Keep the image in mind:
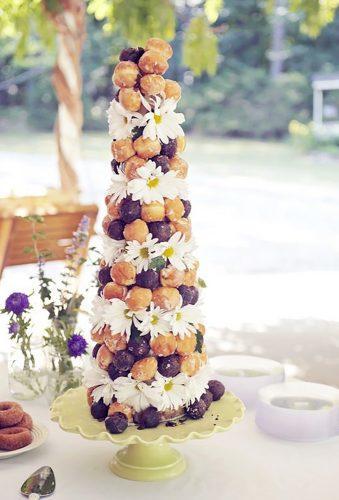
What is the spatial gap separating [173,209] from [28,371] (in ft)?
2.02

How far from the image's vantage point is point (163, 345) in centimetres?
139

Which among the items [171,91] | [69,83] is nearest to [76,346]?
[171,91]

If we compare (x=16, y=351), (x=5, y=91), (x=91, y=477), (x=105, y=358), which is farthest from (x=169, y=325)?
(x=5, y=91)

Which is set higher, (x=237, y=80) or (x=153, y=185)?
(x=237, y=80)

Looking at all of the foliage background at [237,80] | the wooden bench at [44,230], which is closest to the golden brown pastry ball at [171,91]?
the wooden bench at [44,230]

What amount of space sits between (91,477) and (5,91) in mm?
20630

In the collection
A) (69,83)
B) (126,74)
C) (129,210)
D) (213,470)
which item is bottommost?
(213,470)

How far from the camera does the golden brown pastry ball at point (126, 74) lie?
4.62 ft

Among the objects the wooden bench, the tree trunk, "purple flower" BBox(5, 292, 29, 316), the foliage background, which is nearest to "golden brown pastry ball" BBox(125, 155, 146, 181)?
"purple flower" BBox(5, 292, 29, 316)

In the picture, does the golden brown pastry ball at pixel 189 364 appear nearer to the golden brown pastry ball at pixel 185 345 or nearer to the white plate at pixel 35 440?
the golden brown pastry ball at pixel 185 345

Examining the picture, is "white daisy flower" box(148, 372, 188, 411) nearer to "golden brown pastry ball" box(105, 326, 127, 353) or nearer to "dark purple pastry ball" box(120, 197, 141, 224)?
"golden brown pastry ball" box(105, 326, 127, 353)

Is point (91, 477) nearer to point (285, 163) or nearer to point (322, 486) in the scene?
point (322, 486)

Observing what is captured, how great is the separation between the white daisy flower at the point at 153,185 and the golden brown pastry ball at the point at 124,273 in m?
0.10

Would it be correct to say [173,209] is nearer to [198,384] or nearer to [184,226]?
[184,226]
